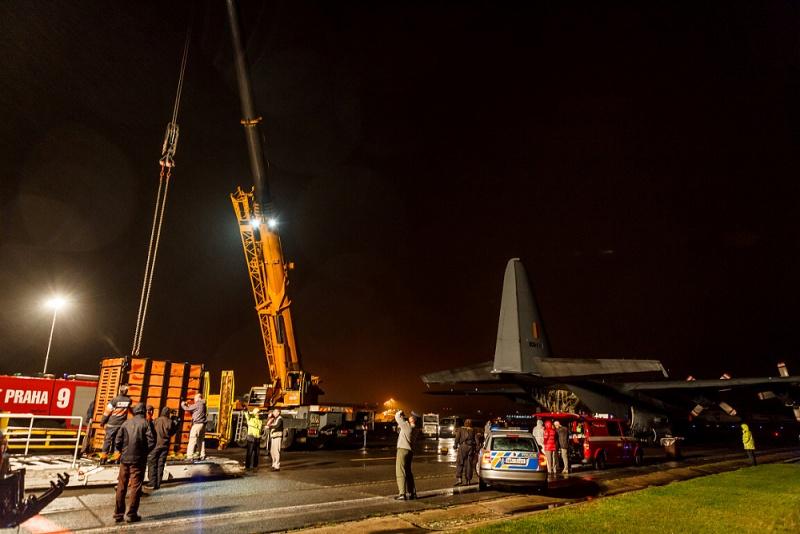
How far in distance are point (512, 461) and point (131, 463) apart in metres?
8.41

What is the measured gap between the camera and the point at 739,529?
8.33 metres

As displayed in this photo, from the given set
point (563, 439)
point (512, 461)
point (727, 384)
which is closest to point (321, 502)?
point (512, 461)

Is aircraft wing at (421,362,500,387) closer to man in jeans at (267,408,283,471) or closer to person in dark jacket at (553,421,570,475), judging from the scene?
person in dark jacket at (553,421,570,475)

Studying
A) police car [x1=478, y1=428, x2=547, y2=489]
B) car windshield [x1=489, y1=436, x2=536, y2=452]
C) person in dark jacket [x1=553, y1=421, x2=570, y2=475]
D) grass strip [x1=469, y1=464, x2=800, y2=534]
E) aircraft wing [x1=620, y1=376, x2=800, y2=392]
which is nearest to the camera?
grass strip [x1=469, y1=464, x2=800, y2=534]

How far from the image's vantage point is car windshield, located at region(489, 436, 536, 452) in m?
12.5

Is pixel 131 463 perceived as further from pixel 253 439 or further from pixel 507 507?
pixel 253 439

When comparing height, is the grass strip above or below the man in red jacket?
below

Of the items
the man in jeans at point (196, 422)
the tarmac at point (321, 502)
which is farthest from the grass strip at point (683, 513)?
the man in jeans at point (196, 422)

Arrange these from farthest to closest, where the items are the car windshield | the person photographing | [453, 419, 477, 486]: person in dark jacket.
A: 1. [453, 419, 477, 486]: person in dark jacket
2. the car windshield
3. the person photographing

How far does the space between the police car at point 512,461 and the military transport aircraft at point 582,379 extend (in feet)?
32.6

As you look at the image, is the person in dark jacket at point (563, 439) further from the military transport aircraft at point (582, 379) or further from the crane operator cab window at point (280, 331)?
the crane operator cab window at point (280, 331)

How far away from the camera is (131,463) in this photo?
27.7 ft

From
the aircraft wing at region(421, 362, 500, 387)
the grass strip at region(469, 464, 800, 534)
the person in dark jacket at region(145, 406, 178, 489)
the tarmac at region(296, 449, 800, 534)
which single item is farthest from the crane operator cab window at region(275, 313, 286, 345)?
the grass strip at region(469, 464, 800, 534)

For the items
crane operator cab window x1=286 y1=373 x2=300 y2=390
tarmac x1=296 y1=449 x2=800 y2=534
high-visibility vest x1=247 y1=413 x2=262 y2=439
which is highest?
crane operator cab window x1=286 y1=373 x2=300 y2=390
